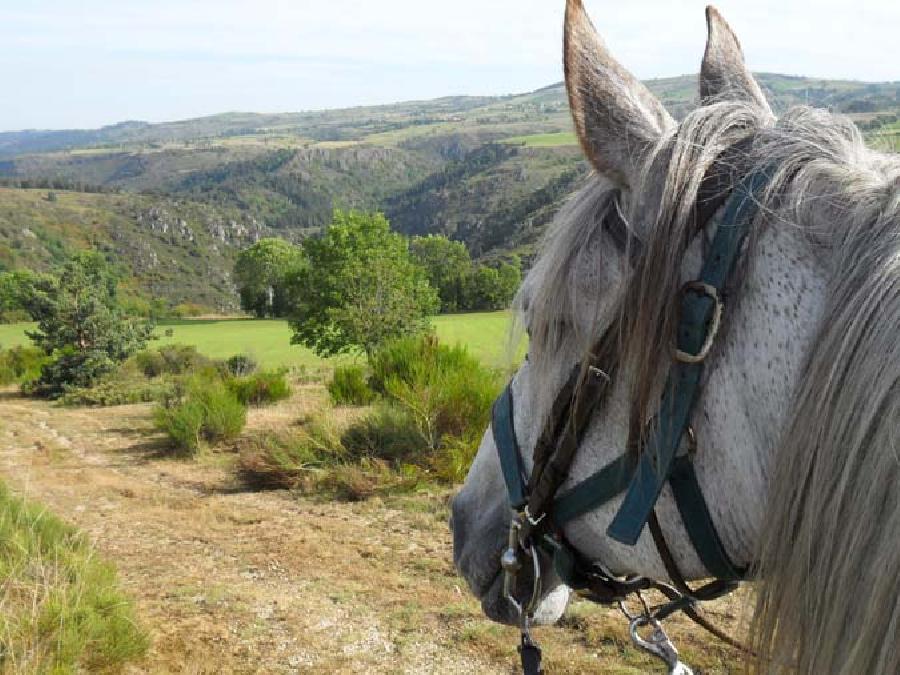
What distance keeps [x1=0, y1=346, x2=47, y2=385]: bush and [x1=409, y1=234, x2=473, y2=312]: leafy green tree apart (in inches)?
1130

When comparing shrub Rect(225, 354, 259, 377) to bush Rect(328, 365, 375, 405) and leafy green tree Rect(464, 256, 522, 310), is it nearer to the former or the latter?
bush Rect(328, 365, 375, 405)

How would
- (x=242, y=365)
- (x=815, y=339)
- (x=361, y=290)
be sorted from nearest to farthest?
1. (x=815, y=339)
2. (x=361, y=290)
3. (x=242, y=365)

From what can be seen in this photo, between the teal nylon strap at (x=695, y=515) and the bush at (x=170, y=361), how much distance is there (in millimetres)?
17747

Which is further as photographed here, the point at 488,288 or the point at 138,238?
the point at 138,238

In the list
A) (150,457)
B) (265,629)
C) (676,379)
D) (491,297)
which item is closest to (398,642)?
(265,629)

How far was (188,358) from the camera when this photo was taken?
19.2m

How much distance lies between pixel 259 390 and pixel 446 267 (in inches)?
1663

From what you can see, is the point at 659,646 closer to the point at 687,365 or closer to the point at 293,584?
the point at 687,365

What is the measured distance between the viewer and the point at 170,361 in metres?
18.8

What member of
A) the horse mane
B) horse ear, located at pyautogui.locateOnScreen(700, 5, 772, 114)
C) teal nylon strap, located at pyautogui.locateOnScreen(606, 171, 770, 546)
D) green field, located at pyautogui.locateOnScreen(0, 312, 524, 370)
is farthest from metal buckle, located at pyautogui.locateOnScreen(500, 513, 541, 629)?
green field, located at pyautogui.locateOnScreen(0, 312, 524, 370)

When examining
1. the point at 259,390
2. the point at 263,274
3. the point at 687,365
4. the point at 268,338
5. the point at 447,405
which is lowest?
the point at 268,338

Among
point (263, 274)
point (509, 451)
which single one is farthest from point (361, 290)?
point (263, 274)

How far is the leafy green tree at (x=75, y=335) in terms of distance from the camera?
47.3ft

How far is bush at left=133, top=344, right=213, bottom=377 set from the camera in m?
18.0
